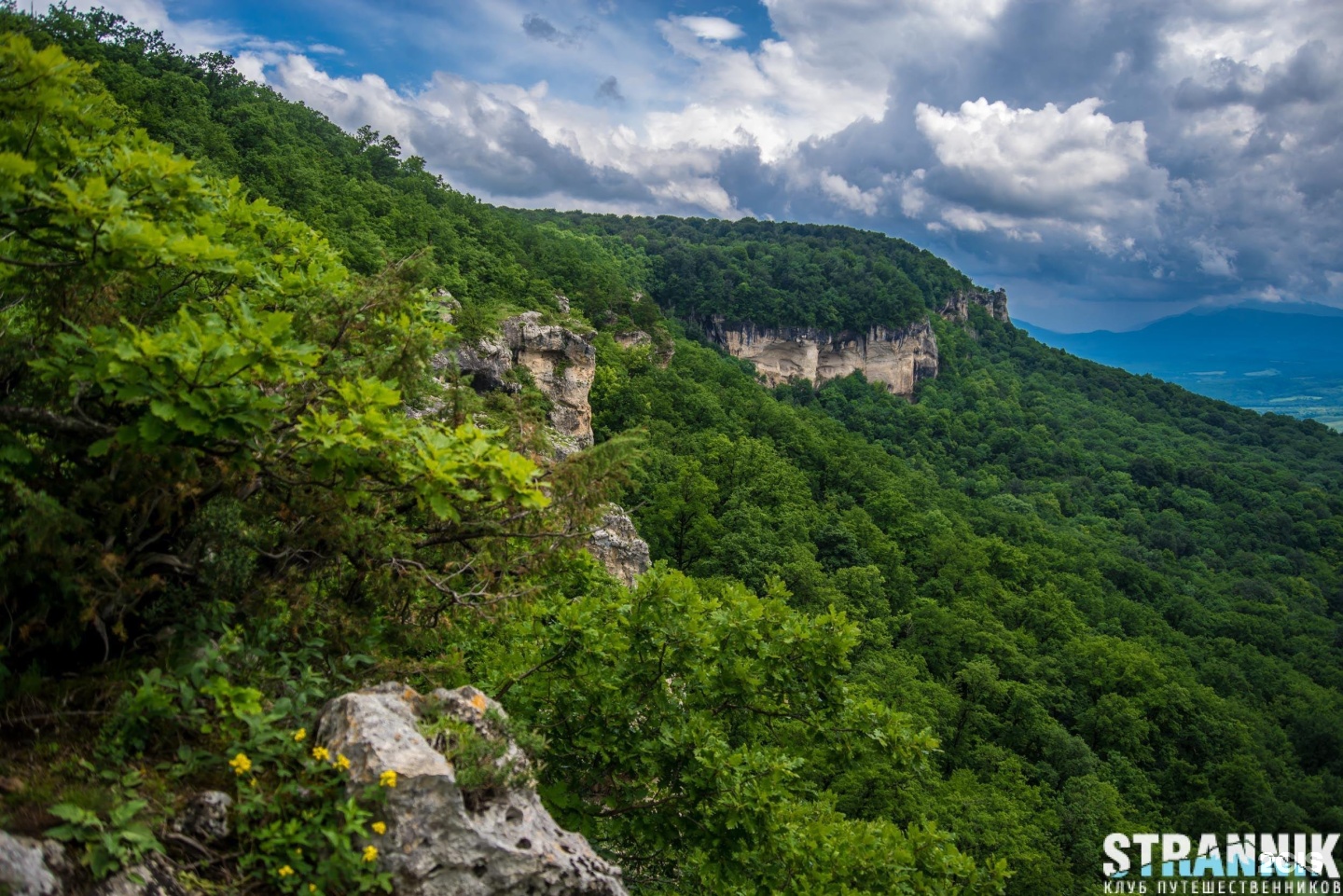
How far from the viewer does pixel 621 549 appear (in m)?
20.8

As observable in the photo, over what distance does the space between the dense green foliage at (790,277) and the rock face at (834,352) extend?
1.62m

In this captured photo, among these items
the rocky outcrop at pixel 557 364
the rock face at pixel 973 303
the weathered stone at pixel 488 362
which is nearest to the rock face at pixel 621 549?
the weathered stone at pixel 488 362

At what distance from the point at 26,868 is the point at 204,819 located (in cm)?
71

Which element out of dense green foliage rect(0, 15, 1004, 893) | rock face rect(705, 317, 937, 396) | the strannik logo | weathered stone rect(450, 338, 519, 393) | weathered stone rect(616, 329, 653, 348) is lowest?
A: the strannik logo

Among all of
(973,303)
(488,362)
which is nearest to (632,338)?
(488,362)

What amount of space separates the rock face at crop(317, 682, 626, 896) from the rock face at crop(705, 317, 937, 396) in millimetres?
105500

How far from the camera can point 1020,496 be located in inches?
3233

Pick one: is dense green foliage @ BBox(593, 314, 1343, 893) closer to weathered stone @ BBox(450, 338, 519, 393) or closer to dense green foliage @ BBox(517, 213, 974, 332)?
weathered stone @ BBox(450, 338, 519, 393)

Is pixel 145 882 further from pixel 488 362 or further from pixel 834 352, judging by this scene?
pixel 834 352

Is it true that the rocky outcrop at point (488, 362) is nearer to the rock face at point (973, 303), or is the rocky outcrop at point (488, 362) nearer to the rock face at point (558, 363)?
the rock face at point (558, 363)

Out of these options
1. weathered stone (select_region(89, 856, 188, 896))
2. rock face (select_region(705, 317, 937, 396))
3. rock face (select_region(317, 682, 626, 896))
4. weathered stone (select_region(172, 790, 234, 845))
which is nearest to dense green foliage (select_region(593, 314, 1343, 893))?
rock face (select_region(317, 682, 626, 896))

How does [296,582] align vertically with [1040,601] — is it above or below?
above

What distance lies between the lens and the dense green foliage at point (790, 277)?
111312mm

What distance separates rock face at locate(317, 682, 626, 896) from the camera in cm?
363
